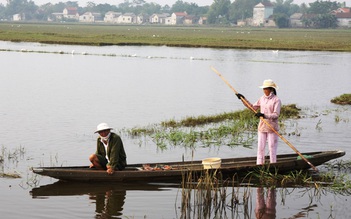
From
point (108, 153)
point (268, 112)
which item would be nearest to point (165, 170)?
point (108, 153)

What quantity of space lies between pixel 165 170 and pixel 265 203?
1.88 meters

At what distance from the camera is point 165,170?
12172 millimetres

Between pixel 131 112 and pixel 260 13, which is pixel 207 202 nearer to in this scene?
pixel 131 112

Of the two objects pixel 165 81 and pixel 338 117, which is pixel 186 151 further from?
pixel 165 81

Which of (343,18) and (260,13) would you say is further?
(260,13)

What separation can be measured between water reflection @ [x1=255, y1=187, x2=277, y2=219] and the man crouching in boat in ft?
8.13

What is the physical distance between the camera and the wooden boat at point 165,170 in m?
12.0

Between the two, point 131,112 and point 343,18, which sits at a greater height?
point 131,112

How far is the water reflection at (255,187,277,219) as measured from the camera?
10.9 metres

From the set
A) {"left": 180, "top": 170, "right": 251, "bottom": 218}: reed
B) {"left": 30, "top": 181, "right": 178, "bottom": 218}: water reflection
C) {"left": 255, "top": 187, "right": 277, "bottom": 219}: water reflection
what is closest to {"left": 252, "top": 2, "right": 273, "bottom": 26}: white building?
{"left": 255, "top": 187, "right": 277, "bottom": 219}: water reflection

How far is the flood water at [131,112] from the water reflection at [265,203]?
6cm

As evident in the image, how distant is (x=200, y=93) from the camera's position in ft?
91.2

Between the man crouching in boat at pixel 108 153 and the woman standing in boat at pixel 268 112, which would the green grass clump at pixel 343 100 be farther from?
the man crouching in boat at pixel 108 153

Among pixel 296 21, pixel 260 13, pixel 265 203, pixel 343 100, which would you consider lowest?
pixel 296 21
